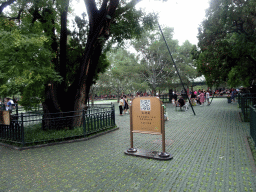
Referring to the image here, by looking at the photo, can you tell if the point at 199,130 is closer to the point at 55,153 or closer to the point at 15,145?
the point at 55,153

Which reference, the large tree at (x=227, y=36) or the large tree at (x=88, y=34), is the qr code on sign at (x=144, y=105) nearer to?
the large tree at (x=88, y=34)

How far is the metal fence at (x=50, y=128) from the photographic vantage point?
7.62 m

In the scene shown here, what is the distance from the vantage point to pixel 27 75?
22.8 ft

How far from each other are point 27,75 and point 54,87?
3039mm

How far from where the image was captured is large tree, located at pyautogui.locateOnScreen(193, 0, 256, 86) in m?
11.4

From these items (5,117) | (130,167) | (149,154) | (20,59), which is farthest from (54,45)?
(130,167)

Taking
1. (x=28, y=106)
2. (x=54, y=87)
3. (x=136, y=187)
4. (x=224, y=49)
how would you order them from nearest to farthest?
1. (x=136, y=187)
2. (x=28, y=106)
3. (x=54, y=87)
4. (x=224, y=49)

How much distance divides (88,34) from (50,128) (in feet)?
15.7

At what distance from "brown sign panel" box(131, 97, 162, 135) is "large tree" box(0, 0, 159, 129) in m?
4.16

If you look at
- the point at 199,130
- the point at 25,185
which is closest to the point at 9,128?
the point at 25,185

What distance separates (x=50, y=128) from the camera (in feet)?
28.4

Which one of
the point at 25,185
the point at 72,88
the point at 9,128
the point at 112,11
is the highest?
the point at 112,11

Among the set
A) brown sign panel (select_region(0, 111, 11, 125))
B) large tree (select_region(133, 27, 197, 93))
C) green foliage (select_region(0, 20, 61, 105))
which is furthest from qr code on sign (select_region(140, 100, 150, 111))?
large tree (select_region(133, 27, 197, 93))

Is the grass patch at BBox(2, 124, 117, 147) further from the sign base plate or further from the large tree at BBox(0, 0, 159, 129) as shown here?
the sign base plate
